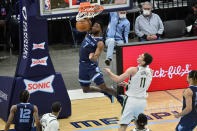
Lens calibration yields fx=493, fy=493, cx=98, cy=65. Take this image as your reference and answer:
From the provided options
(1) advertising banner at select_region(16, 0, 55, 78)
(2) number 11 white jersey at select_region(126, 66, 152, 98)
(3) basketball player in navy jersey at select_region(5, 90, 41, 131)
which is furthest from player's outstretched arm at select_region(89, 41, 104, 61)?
(3) basketball player in navy jersey at select_region(5, 90, 41, 131)

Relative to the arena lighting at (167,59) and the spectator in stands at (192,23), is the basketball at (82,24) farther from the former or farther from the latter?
the spectator in stands at (192,23)

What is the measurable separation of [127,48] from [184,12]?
22.9 ft

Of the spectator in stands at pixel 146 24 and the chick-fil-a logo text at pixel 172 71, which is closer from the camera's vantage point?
the chick-fil-a logo text at pixel 172 71

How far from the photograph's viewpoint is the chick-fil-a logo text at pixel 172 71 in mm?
12308

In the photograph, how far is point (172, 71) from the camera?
12.4 m

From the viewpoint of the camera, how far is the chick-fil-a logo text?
12.3 metres

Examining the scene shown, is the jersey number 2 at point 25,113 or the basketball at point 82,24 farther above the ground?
the basketball at point 82,24

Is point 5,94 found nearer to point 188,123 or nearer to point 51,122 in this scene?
point 51,122

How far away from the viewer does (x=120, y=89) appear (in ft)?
39.9

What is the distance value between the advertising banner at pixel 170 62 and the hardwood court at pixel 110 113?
0.84ft

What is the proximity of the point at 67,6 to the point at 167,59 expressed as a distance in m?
3.66

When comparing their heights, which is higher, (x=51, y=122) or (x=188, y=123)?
(x=51, y=122)

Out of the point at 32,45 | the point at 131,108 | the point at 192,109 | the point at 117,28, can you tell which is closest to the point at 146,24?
the point at 117,28

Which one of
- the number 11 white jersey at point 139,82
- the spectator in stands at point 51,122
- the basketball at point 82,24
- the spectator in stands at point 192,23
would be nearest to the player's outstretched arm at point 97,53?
the basketball at point 82,24
